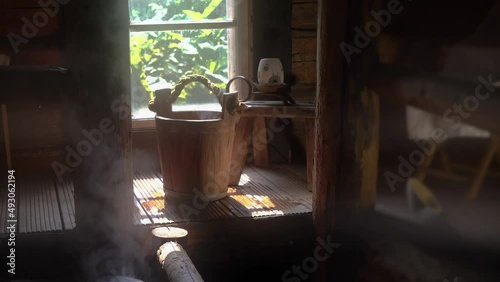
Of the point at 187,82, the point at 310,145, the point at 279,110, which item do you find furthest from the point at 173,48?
the point at 310,145

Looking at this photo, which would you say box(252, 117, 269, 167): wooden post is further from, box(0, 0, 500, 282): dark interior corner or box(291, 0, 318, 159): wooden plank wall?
box(291, 0, 318, 159): wooden plank wall

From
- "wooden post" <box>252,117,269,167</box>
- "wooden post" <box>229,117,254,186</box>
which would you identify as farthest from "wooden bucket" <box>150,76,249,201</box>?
"wooden post" <box>252,117,269,167</box>

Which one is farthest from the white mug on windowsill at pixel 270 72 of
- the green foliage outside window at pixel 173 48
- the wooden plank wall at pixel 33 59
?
the wooden plank wall at pixel 33 59

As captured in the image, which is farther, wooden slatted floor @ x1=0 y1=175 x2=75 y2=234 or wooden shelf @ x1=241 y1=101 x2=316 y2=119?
wooden shelf @ x1=241 y1=101 x2=316 y2=119

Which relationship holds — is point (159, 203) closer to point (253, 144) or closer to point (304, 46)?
point (253, 144)

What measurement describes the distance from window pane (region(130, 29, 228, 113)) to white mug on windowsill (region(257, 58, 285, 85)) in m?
0.53

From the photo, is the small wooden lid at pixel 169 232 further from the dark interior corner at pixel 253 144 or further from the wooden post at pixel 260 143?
the wooden post at pixel 260 143

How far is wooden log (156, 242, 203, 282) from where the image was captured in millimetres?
3096

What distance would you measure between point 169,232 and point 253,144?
182 cm

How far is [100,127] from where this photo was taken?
3225 mm

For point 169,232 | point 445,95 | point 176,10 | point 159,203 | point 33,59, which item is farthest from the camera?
point 176,10

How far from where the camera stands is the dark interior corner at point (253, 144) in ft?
9.92

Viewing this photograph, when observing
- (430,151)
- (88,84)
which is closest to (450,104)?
(430,151)

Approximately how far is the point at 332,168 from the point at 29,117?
2.28 m
